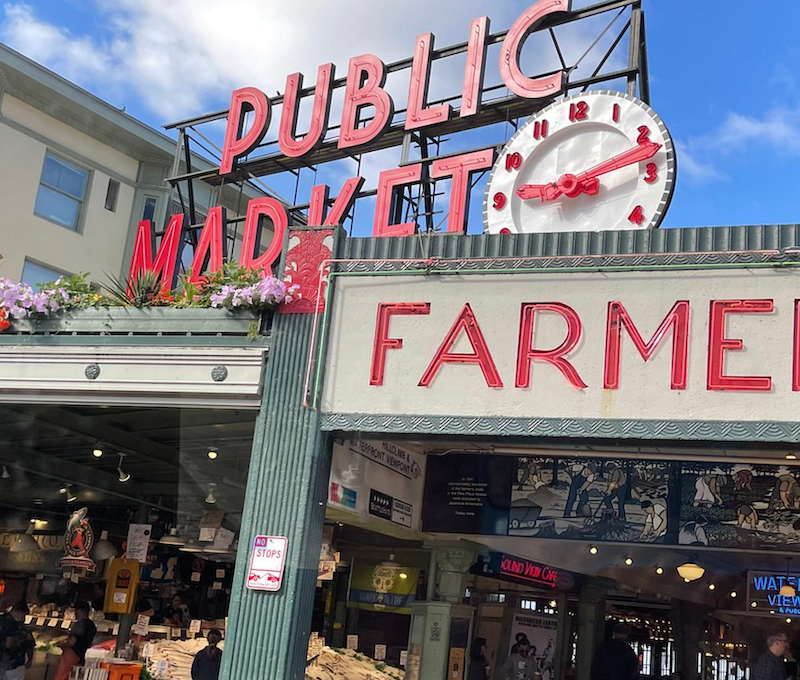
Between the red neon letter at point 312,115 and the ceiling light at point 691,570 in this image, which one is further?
the red neon letter at point 312,115

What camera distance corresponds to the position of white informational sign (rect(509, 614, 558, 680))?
17.7 metres

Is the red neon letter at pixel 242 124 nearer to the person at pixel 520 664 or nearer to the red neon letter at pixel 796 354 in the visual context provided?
the person at pixel 520 664

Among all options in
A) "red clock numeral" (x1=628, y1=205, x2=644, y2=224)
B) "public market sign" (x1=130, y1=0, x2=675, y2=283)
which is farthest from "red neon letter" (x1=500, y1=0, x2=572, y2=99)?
"red clock numeral" (x1=628, y1=205, x2=644, y2=224)

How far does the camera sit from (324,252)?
10.4 metres

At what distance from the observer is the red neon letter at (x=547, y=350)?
29.8 ft

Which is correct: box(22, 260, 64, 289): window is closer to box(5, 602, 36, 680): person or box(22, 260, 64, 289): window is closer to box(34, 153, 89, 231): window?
box(34, 153, 89, 231): window

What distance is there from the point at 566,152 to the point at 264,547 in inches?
257

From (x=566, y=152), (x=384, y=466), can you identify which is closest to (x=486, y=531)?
(x=384, y=466)

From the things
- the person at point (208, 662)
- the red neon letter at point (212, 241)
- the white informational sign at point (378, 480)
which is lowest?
the person at point (208, 662)

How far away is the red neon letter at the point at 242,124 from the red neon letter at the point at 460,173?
4.89 metres

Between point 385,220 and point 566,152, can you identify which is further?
point 385,220

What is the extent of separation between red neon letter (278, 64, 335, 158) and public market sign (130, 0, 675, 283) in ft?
0.08

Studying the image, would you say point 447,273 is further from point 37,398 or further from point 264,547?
point 37,398

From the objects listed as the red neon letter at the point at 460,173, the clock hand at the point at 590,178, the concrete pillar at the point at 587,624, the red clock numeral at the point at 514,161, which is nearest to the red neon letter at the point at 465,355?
the clock hand at the point at 590,178
